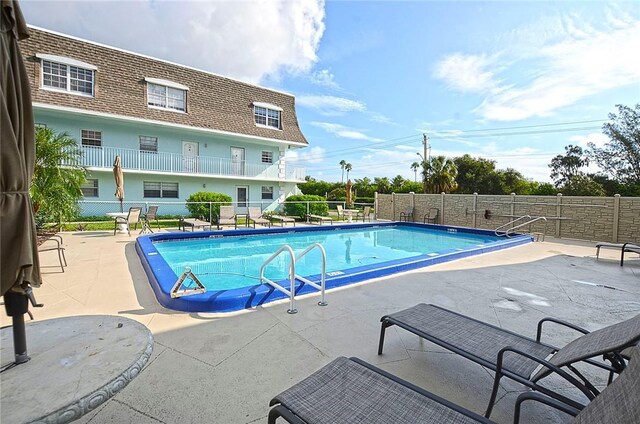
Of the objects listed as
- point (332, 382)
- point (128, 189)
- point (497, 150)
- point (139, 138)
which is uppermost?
point (497, 150)

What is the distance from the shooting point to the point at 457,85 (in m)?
18.7

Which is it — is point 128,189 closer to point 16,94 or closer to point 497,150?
point 16,94

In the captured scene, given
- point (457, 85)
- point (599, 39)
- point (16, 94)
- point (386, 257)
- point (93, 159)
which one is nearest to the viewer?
point (16, 94)

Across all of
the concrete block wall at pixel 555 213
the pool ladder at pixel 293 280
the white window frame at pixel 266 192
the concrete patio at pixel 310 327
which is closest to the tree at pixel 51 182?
the concrete patio at pixel 310 327

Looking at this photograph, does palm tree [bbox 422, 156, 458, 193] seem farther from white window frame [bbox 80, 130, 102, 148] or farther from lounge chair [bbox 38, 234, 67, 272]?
lounge chair [bbox 38, 234, 67, 272]

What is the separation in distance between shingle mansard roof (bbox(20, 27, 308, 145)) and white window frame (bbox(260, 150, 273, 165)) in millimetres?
1477

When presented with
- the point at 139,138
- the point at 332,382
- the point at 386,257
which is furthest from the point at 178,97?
the point at 332,382

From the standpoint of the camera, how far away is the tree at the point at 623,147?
91.0 feet

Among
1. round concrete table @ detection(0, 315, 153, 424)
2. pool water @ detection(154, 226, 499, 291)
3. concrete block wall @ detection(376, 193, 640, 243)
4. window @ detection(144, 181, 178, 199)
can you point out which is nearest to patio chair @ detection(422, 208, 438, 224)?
concrete block wall @ detection(376, 193, 640, 243)

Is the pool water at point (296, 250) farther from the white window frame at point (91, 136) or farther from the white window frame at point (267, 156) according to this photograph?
the white window frame at point (91, 136)

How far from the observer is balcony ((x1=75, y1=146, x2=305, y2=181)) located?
50.8 feet

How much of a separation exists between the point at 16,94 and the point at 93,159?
16.9 m

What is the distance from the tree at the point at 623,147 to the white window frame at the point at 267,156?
3181 centimetres

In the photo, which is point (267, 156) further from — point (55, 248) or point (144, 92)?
point (55, 248)
